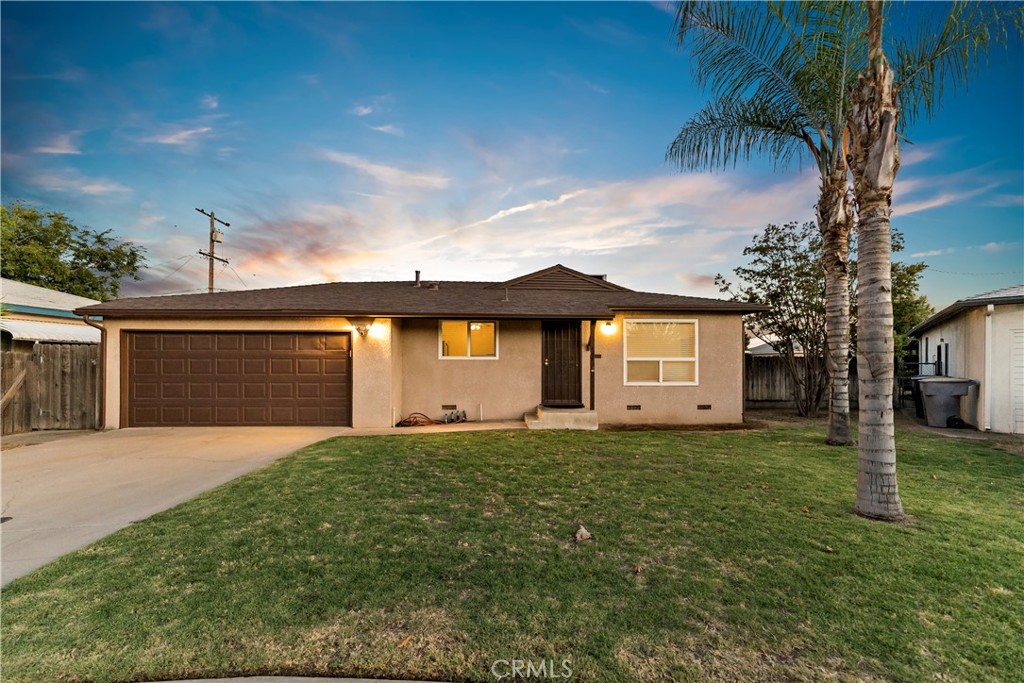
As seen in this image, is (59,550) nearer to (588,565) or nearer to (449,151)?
(588,565)

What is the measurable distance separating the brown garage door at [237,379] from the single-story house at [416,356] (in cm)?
2

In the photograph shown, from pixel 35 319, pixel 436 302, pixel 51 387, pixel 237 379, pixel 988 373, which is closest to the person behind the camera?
pixel 51 387

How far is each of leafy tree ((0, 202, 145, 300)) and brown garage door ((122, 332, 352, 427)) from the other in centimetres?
1781

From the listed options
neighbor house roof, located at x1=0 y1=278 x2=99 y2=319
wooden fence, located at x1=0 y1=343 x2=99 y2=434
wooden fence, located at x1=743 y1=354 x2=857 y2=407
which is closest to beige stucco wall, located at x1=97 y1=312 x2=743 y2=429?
wooden fence, located at x1=743 y1=354 x2=857 y2=407

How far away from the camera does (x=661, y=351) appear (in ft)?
33.6

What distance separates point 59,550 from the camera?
3.29 meters

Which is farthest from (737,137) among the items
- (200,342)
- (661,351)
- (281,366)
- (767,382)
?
(200,342)

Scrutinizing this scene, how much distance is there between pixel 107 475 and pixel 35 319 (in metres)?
11.1

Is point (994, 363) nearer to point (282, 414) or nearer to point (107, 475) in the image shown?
point (282, 414)

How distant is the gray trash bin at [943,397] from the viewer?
384 inches

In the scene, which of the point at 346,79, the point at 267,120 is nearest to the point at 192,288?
the point at 267,120

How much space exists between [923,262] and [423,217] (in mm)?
15228

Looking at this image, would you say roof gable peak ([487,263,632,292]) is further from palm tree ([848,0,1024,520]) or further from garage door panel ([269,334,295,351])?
palm tree ([848,0,1024,520])

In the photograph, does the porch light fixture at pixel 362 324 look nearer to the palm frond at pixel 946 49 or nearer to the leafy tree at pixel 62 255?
the palm frond at pixel 946 49
